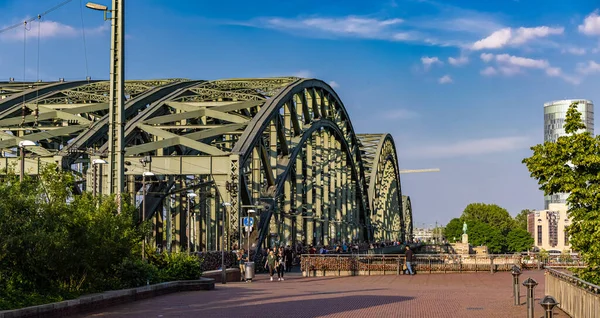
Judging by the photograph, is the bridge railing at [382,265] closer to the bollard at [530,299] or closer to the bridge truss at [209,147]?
the bridge truss at [209,147]

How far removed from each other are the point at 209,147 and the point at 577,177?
75.4ft

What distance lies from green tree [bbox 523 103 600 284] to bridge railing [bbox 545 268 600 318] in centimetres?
83

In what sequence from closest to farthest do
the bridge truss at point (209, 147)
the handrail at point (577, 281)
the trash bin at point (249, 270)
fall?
the handrail at point (577, 281) < the trash bin at point (249, 270) < the bridge truss at point (209, 147)

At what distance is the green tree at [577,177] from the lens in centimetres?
2164

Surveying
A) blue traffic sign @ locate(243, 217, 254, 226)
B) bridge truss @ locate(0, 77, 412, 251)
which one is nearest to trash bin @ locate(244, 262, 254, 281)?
bridge truss @ locate(0, 77, 412, 251)

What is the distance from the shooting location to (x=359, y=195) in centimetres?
8344

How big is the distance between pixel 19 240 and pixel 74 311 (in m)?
1.88

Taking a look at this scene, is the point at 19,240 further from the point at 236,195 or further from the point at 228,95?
the point at 228,95

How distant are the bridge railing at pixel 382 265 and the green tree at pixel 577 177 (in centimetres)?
2190

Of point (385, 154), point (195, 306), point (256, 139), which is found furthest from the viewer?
point (385, 154)

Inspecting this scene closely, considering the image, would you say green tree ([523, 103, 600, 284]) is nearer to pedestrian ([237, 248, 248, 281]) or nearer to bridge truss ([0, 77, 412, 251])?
bridge truss ([0, 77, 412, 251])

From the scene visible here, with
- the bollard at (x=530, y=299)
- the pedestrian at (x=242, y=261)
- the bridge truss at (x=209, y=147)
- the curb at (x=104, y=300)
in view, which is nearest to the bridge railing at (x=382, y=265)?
the bridge truss at (x=209, y=147)

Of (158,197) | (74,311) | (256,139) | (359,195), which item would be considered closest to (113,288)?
(74,311)

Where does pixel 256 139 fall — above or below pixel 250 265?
above
